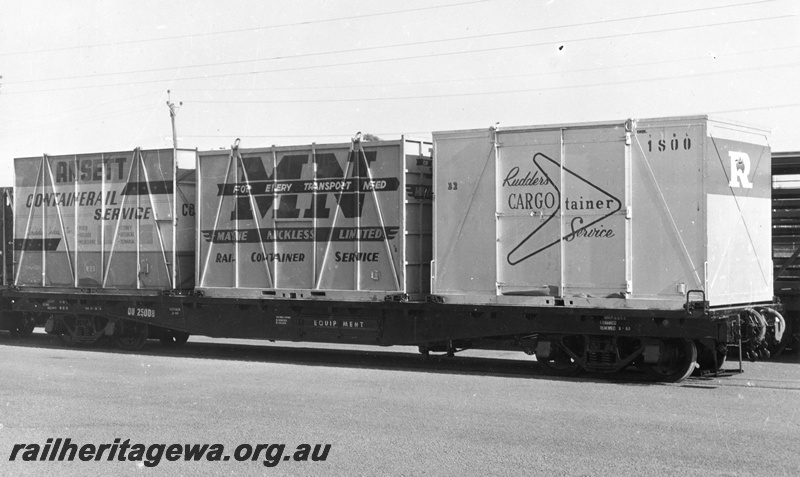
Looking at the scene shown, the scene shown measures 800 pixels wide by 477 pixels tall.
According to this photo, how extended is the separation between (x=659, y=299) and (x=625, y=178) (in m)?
1.75

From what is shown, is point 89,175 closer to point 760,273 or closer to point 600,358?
point 600,358

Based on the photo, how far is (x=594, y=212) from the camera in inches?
515

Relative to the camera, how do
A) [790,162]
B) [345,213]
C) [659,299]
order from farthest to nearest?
[790,162] → [345,213] → [659,299]

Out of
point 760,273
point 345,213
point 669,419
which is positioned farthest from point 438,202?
point 669,419

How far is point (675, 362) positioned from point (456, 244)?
3.66 m

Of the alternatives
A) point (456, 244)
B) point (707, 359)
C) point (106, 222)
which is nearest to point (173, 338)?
point (106, 222)

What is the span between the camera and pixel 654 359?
1271 cm

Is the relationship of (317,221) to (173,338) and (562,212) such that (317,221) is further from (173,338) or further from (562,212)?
(173,338)

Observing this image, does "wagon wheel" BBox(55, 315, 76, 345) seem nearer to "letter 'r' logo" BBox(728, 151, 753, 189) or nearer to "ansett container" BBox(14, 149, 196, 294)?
"ansett container" BBox(14, 149, 196, 294)

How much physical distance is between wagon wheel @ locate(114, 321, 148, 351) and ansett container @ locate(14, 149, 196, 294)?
2.57 feet

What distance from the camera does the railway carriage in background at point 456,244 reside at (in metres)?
12.7

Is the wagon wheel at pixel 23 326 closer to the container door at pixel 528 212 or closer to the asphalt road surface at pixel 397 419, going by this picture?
the asphalt road surface at pixel 397 419

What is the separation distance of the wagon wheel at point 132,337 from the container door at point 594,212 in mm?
8556

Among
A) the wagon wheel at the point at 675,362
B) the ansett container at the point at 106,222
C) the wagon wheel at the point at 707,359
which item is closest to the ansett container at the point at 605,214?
the wagon wheel at the point at 675,362
